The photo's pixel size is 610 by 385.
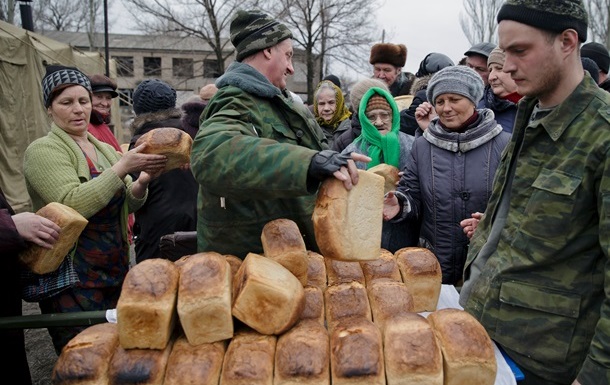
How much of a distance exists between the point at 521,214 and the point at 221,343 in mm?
1189

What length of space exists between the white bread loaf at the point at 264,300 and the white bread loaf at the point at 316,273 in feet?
1.35

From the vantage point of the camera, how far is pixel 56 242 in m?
2.19

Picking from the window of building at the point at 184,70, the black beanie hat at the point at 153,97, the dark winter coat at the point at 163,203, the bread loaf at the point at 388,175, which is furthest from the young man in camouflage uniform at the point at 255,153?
the window of building at the point at 184,70

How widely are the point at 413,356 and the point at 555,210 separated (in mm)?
701

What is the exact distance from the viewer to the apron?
2.75 metres

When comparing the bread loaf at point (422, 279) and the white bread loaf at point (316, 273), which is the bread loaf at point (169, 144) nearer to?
the white bread loaf at point (316, 273)

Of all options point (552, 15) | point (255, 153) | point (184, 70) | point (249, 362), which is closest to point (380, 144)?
point (552, 15)

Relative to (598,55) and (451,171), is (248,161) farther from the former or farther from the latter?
(598,55)

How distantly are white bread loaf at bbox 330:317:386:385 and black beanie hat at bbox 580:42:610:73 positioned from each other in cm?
478

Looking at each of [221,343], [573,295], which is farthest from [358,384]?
[573,295]

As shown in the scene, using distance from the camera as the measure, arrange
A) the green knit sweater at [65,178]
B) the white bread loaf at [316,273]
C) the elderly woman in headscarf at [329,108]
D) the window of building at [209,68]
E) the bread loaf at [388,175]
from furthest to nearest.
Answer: the window of building at [209,68]
the elderly woman in headscarf at [329,108]
the bread loaf at [388,175]
the green knit sweater at [65,178]
the white bread loaf at [316,273]

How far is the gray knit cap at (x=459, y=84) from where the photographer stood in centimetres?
291

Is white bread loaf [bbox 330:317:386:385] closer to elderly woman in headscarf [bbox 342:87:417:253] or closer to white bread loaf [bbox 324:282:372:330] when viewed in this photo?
white bread loaf [bbox 324:282:372:330]

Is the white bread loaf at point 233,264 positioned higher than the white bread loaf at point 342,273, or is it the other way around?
the white bread loaf at point 233,264
